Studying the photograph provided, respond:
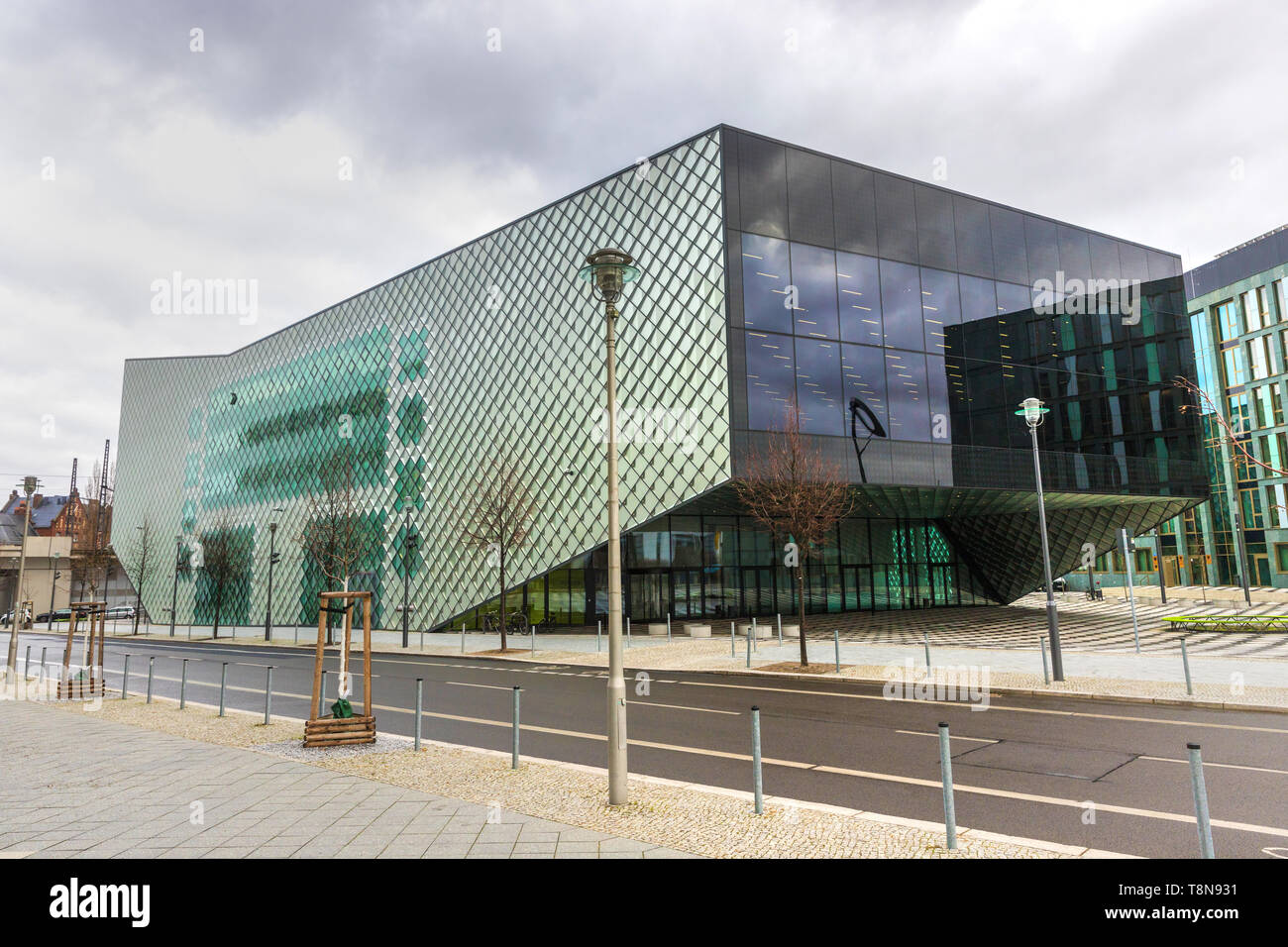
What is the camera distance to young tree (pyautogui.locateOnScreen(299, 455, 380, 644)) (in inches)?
1567

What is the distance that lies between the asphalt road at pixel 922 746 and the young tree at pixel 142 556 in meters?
55.9

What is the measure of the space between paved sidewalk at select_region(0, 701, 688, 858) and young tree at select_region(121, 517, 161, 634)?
2503 inches

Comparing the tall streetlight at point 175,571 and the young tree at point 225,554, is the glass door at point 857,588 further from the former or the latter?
the tall streetlight at point 175,571

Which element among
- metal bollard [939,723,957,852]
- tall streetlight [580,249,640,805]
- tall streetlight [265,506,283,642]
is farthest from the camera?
tall streetlight [265,506,283,642]

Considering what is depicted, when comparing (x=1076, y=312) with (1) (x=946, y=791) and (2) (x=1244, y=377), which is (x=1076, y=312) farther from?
(1) (x=946, y=791)

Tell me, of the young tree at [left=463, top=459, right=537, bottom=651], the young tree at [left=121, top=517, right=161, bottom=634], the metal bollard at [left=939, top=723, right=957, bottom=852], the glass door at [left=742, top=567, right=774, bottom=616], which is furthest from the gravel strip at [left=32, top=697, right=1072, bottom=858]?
the young tree at [left=121, top=517, right=161, bottom=634]

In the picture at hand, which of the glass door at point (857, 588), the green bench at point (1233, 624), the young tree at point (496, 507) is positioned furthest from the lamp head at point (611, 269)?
the glass door at point (857, 588)

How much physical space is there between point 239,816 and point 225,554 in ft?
165

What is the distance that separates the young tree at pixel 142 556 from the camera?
207 feet
